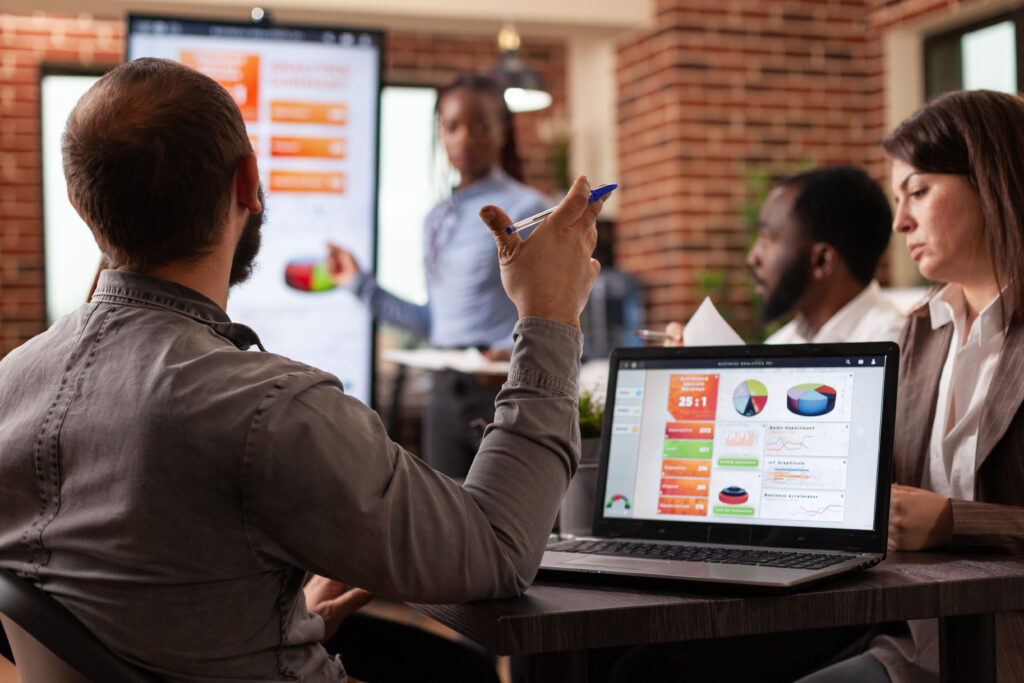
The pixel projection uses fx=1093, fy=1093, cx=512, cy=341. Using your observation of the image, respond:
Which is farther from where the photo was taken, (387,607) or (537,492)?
(387,607)

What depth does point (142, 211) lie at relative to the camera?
0.94 metres

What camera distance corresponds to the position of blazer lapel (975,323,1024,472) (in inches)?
51.8

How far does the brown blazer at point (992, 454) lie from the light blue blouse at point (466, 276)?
156 cm

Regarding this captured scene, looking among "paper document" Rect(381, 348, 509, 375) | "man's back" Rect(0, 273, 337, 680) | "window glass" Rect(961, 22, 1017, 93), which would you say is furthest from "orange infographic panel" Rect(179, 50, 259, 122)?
"window glass" Rect(961, 22, 1017, 93)

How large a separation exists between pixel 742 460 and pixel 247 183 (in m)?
0.65

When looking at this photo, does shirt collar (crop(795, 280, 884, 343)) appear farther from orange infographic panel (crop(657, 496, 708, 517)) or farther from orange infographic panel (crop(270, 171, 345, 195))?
orange infographic panel (crop(270, 171, 345, 195))

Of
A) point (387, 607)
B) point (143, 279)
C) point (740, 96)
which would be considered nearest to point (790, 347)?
point (143, 279)

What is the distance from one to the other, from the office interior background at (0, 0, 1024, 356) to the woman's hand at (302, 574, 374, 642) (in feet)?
13.3

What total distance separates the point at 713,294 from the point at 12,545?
459cm

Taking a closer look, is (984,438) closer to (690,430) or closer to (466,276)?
(690,430)

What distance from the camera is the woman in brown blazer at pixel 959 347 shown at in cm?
128

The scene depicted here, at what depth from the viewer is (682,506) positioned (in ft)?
4.28

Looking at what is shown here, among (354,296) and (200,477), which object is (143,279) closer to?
(200,477)

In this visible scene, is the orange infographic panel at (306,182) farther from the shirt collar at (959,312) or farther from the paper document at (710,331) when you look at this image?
the shirt collar at (959,312)
